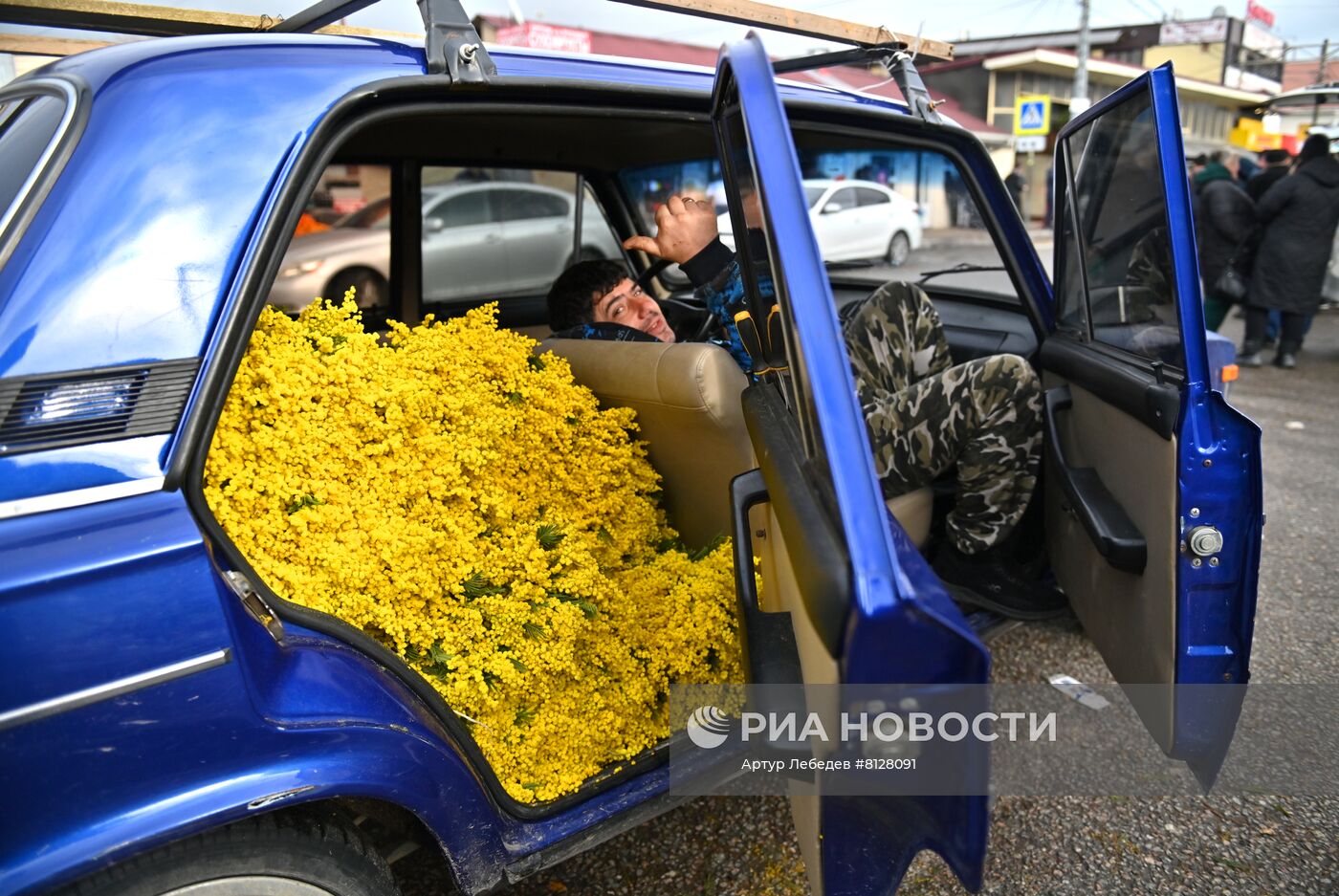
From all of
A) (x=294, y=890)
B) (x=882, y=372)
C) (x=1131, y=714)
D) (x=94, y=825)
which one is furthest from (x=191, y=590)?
(x=1131, y=714)

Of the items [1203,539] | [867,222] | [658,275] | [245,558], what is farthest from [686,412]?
[867,222]

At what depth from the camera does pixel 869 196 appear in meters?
13.2

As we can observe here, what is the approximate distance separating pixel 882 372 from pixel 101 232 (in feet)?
7.55

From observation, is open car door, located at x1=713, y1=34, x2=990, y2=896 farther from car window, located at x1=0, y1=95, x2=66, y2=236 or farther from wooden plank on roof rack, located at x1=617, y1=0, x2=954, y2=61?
car window, located at x1=0, y1=95, x2=66, y2=236

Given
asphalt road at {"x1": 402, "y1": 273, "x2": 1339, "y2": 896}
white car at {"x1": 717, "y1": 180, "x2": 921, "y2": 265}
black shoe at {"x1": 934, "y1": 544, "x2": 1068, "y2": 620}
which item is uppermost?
white car at {"x1": 717, "y1": 180, "x2": 921, "y2": 265}

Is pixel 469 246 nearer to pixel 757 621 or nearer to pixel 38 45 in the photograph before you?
pixel 38 45

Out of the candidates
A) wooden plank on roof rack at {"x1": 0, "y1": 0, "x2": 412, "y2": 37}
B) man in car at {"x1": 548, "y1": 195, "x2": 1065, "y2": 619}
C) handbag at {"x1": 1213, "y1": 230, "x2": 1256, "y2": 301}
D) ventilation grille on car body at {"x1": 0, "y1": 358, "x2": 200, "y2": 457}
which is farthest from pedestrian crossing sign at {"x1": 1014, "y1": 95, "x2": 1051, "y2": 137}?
ventilation grille on car body at {"x1": 0, "y1": 358, "x2": 200, "y2": 457}

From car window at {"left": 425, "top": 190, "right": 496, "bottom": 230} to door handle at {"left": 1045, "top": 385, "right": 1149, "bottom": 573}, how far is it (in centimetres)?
262

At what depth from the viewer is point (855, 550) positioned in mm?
1127

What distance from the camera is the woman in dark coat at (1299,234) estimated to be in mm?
7383

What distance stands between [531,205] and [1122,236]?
A: 9.87ft

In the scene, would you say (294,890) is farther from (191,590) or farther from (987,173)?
(987,173)

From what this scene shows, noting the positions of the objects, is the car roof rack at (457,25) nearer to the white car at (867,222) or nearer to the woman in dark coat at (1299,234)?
the woman in dark coat at (1299,234)

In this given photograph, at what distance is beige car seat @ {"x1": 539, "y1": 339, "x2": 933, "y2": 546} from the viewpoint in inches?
80.7
